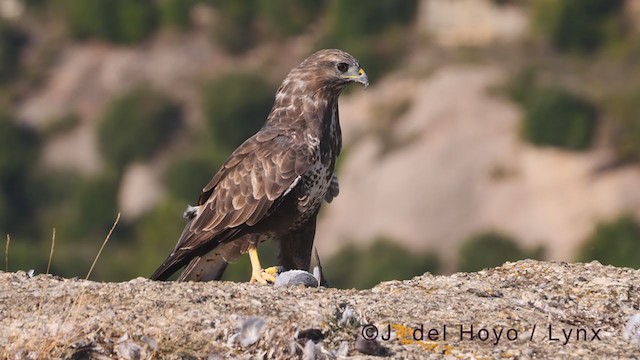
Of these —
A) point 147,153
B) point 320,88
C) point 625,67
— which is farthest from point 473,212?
point 320,88

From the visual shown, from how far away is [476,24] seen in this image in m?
74.8

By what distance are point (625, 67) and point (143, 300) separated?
65980mm

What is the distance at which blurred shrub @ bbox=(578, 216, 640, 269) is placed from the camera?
190ft

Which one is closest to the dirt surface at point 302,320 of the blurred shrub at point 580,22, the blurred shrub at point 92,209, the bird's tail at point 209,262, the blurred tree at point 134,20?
the bird's tail at point 209,262

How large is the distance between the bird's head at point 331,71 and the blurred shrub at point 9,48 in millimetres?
72781

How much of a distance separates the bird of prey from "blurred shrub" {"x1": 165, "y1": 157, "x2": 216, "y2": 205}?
61.6m

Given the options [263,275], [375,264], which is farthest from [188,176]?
[263,275]

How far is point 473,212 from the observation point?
62.6 metres

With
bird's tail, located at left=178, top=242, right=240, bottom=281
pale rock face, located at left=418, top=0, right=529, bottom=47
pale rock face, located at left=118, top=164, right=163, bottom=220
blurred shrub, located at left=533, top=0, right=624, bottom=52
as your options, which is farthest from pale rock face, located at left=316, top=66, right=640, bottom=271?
bird's tail, located at left=178, top=242, right=240, bottom=281

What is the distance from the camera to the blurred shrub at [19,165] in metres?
81.2

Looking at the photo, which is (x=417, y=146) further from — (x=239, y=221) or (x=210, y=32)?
(x=239, y=221)

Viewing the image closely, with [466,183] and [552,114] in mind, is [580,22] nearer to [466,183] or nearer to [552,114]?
[552,114]

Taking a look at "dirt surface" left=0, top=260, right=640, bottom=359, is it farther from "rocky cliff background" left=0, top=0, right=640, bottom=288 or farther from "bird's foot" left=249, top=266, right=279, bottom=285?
"rocky cliff background" left=0, top=0, right=640, bottom=288

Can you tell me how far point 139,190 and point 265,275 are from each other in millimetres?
68289
